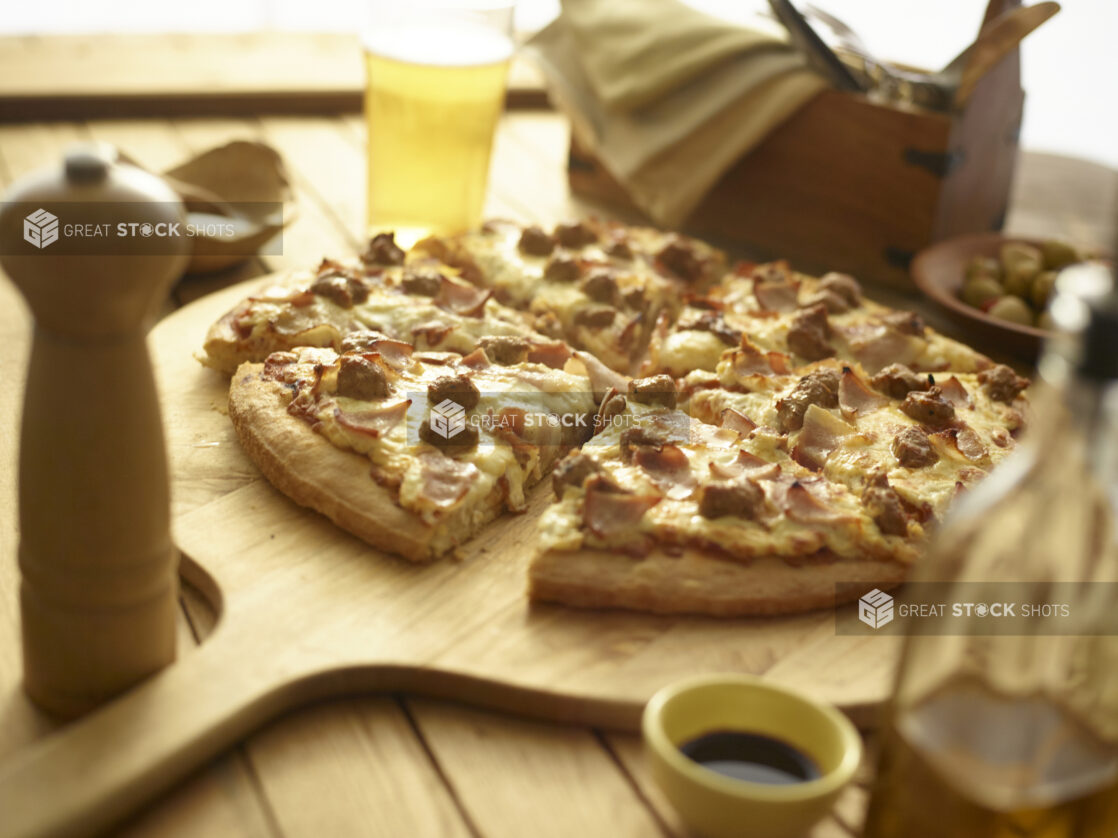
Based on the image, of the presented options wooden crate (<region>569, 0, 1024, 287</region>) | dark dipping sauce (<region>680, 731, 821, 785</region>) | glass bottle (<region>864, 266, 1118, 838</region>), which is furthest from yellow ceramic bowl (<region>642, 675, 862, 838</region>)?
wooden crate (<region>569, 0, 1024, 287</region>)

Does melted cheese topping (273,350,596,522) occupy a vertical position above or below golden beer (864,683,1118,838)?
below

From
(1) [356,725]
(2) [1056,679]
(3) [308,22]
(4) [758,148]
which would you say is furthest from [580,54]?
(3) [308,22]

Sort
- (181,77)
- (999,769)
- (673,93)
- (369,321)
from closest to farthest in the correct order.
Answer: (999,769) < (369,321) < (673,93) < (181,77)

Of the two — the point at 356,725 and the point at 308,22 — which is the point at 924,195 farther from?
the point at 308,22

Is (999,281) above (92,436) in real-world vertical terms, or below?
below

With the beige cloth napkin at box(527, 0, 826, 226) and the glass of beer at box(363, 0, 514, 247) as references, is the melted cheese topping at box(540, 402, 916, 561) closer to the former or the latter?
the glass of beer at box(363, 0, 514, 247)

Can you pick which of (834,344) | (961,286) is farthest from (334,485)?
(961,286)

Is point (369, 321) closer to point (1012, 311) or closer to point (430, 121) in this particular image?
point (430, 121)
